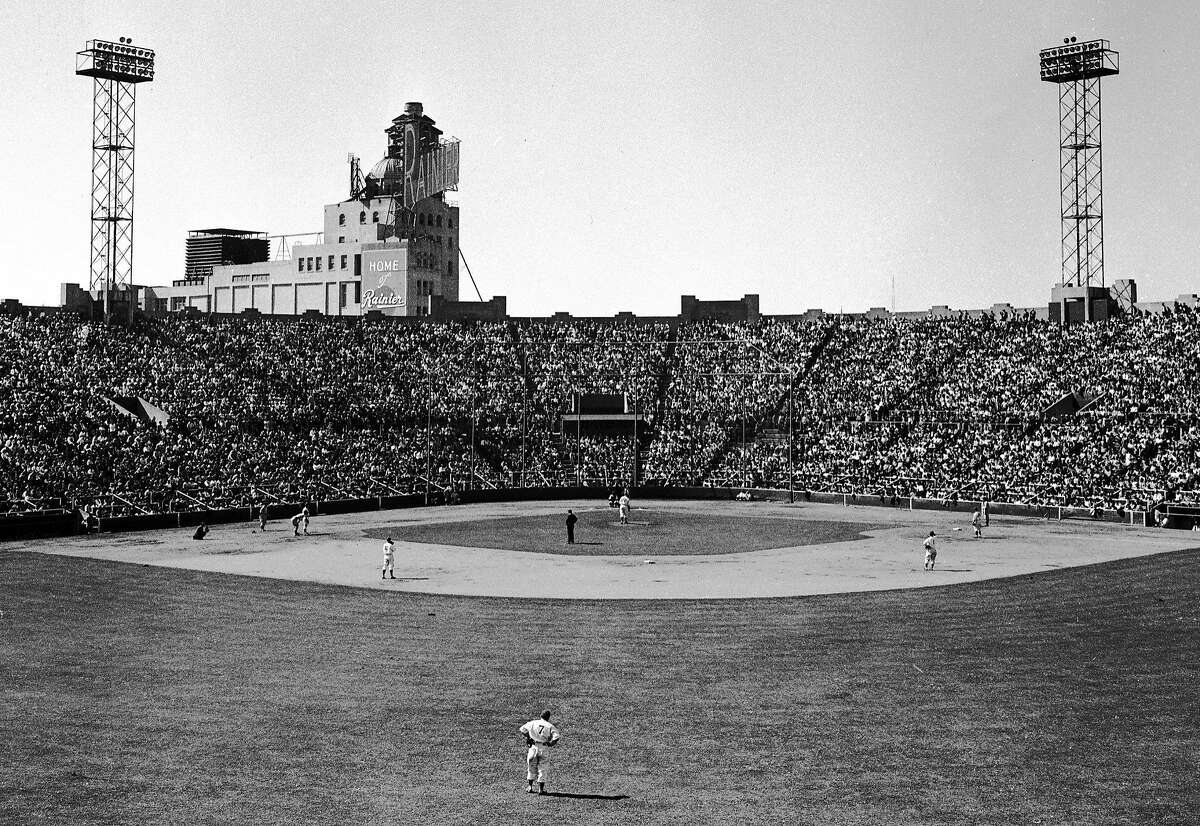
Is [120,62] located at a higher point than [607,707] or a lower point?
higher

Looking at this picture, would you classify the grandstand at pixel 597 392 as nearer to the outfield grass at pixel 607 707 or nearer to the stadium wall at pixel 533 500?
the stadium wall at pixel 533 500

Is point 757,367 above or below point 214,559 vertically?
above

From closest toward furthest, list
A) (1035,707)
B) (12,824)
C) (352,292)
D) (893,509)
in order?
Result: (12,824), (1035,707), (893,509), (352,292)

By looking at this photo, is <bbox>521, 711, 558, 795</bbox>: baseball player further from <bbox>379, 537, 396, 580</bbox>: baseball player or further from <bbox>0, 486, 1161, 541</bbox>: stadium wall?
<bbox>0, 486, 1161, 541</bbox>: stadium wall

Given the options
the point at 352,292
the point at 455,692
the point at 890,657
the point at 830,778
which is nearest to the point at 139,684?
the point at 455,692

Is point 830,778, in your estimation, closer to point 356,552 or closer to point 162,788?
point 162,788

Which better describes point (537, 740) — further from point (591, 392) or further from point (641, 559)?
point (591, 392)

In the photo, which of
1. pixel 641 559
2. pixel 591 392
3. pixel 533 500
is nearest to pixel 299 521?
pixel 641 559

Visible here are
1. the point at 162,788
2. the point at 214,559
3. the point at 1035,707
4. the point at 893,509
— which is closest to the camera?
the point at 162,788
